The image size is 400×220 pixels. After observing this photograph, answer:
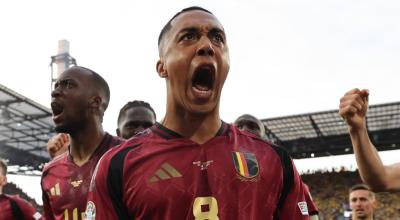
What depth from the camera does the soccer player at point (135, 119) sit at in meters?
4.82

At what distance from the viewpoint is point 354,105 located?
229cm

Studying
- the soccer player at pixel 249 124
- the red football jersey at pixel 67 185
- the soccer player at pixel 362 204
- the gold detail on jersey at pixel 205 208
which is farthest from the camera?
the soccer player at pixel 362 204

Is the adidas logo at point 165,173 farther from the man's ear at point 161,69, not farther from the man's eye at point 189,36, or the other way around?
the man's eye at point 189,36

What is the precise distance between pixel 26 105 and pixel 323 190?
15.6 m

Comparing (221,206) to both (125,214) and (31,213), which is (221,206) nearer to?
(125,214)

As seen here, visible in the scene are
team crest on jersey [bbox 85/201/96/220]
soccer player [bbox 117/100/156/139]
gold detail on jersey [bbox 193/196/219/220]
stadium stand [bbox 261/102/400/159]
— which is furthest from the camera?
stadium stand [bbox 261/102/400/159]

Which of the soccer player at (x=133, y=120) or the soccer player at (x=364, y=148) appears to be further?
the soccer player at (x=133, y=120)

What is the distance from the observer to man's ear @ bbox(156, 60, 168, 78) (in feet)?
7.87

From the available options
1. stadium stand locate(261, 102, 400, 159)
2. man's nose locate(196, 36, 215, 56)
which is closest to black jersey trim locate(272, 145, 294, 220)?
man's nose locate(196, 36, 215, 56)

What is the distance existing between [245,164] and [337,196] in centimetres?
2569

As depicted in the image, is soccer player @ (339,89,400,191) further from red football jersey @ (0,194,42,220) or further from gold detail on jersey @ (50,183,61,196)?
red football jersey @ (0,194,42,220)

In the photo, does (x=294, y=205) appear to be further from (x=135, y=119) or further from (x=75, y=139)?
(x=135, y=119)

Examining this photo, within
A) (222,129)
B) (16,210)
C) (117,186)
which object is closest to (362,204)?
(16,210)

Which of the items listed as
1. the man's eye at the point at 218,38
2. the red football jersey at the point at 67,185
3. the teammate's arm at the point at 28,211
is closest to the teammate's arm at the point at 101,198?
the man's eye at the point at 218,38
